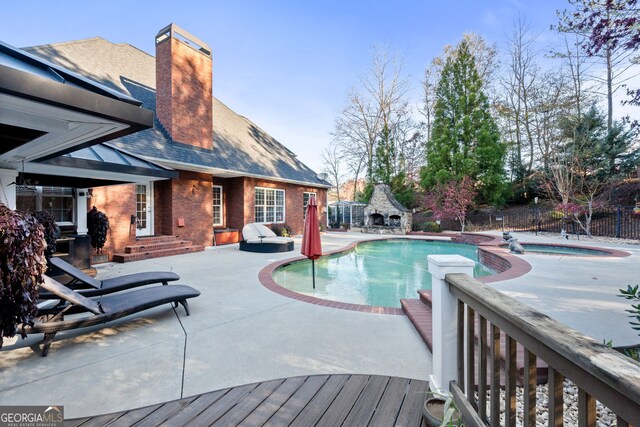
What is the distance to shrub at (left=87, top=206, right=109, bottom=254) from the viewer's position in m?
7.95

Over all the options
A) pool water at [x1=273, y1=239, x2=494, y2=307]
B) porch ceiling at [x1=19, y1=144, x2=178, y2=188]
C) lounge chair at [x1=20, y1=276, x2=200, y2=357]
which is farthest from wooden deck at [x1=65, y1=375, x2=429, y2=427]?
porch ceiling at [x1=19, y1=144, x2=178, y2=188]

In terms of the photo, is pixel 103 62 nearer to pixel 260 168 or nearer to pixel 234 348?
pixel 260 168

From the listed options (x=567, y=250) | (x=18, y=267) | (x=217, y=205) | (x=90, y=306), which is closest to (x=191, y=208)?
(x=217, y=205)

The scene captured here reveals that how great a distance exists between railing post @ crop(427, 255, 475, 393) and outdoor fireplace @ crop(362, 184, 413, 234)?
16447mm

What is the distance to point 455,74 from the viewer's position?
2091 centimetres

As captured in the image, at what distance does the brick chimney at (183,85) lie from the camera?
1088 cm

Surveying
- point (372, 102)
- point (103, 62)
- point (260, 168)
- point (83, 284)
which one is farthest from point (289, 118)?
point (83, 284)

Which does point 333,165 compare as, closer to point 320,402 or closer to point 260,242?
point 260,242

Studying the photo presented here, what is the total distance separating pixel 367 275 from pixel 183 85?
982 centimetres

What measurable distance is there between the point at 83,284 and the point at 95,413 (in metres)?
3.13

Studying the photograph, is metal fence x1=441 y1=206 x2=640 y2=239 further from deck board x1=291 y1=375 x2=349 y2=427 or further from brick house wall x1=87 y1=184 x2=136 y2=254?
brick house wall x1=87 y1=184 x2=136 y2=254

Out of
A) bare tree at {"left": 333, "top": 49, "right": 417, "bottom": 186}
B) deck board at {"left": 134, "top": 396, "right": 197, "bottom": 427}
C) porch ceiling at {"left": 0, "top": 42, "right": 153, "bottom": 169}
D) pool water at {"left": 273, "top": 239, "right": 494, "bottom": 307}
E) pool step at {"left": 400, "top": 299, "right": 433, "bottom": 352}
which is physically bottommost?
pool water at {"left": 273, "top": 239, "right": 494, "bottom": 307}

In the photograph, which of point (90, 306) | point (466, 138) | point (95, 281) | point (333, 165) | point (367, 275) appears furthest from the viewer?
point (333, 165)

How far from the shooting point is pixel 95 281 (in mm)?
4469
